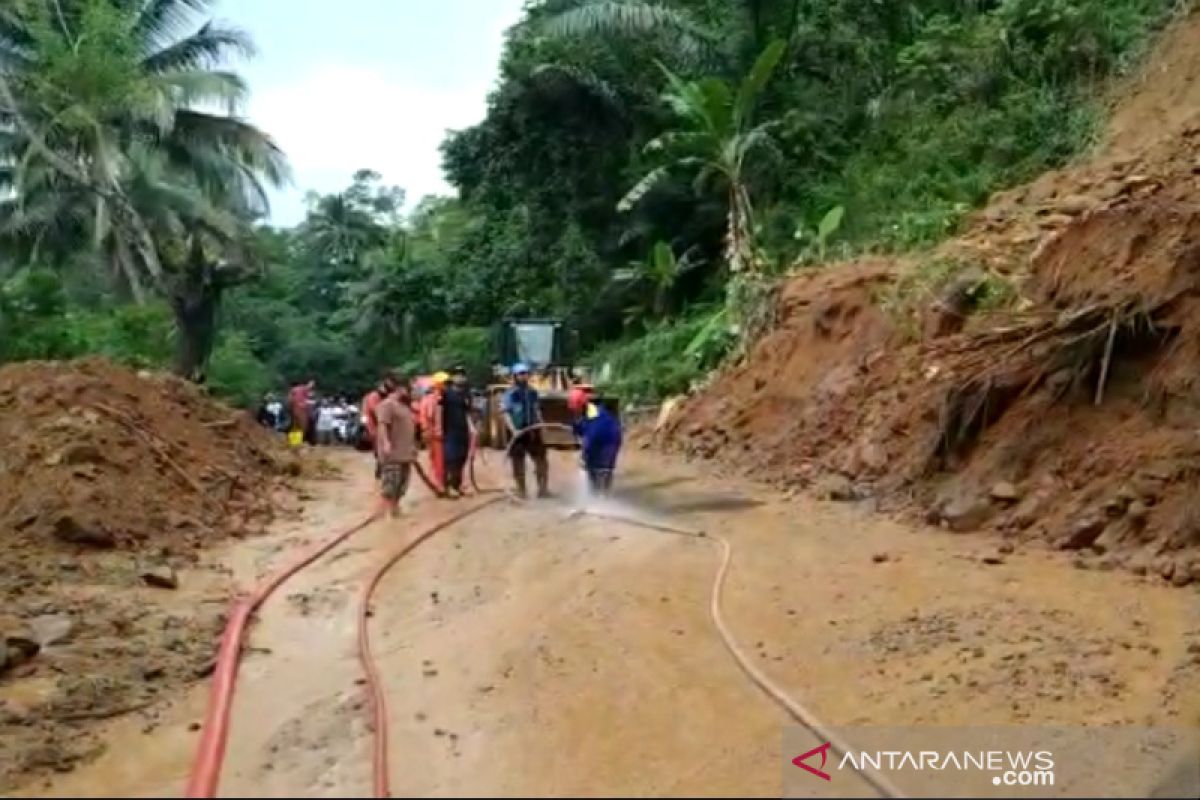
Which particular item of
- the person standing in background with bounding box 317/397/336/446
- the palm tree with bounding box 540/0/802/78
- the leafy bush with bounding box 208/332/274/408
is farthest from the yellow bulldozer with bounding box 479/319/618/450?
the leafy bush with bounding box 208/332/274/408

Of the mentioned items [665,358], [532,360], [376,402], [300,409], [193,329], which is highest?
[193,329]

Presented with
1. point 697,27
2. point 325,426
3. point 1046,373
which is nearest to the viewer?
point 1046,373

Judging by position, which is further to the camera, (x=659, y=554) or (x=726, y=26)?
(x=726, y=26)

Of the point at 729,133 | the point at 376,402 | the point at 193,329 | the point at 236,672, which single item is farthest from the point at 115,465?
the point at 193,329

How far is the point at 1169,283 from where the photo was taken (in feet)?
39.7

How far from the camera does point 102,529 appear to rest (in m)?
13.0

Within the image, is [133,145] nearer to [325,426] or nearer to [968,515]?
[325,426]

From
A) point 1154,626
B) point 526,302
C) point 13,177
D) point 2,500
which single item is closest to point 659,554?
point 1154,626

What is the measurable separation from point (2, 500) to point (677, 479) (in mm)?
8257

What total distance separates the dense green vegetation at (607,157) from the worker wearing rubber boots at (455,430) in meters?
7.12

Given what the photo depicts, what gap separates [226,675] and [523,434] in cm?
855

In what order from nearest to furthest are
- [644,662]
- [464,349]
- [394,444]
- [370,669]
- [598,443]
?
[370,669] < [644,662] < [394,444] < [598,443] < [464,349]

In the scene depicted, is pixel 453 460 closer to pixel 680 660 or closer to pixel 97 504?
pixel 97 504

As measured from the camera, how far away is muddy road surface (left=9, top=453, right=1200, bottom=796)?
22.6 feet
